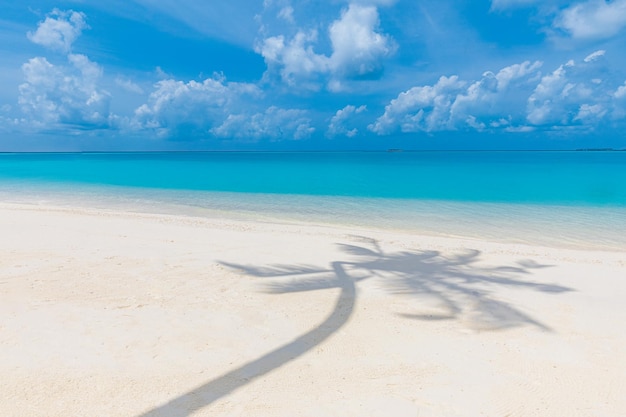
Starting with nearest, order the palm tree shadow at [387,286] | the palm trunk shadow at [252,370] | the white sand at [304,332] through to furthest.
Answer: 1. the palm trunk shadow at [252,370]
2. the white sand at [304,332]
3. the palm tree shadow at [387,286]

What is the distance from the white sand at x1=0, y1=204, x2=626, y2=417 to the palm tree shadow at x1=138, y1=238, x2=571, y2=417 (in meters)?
0.03

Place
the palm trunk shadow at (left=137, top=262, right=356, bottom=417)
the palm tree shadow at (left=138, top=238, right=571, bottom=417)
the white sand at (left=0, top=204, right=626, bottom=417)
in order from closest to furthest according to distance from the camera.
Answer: the palm trunk shadow at (left=137, top=262, right=356, bottom=417)
the white sand at (left=0, top=204, right=626, bottom=417)
the palm tree shadow at (left=138, top=238, right=571, bottom=417)

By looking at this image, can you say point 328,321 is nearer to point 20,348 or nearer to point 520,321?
point 520,321

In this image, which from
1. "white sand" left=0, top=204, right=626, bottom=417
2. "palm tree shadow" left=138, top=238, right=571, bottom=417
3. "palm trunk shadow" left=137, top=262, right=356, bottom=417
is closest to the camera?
"palm trunk shadow" left=137, top=262, right=356, bottom=417

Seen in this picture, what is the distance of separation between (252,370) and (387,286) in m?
3.56

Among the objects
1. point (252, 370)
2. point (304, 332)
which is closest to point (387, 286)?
point (304, 332)

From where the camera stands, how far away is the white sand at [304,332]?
12.6ft

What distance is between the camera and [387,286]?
721 cm

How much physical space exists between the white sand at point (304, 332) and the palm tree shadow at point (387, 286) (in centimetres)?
3

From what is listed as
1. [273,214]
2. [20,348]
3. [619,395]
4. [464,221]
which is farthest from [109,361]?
[464,221]

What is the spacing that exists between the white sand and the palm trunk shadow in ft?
0.06

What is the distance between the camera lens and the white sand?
151 inches

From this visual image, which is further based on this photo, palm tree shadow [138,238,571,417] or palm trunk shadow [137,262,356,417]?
palm tree shadow [138,238,571,417]

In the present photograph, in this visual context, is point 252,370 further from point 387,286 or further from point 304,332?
point 387,286
